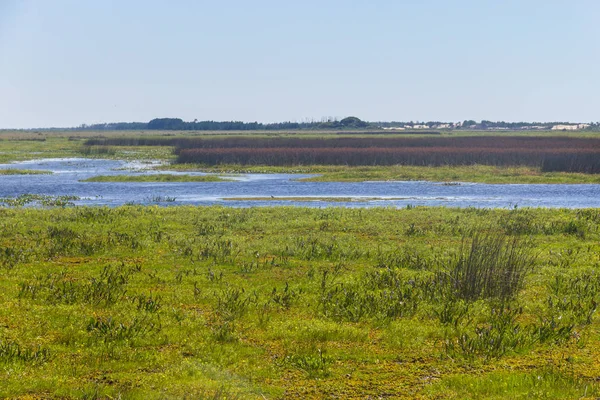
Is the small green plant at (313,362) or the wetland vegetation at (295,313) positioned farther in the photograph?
the small green plant at (313,362)

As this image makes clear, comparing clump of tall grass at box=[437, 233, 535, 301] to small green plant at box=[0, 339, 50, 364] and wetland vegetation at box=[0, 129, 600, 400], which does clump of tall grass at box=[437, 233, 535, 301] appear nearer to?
wetland vegetation at box=[0, 129, 600, 400]

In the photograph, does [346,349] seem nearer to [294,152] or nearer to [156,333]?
[156,333]

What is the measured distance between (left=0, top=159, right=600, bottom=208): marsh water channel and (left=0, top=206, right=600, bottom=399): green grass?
1678cm

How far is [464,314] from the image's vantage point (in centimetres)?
1395

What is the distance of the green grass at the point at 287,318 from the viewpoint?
10359 mm

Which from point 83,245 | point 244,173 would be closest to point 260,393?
point 83,245

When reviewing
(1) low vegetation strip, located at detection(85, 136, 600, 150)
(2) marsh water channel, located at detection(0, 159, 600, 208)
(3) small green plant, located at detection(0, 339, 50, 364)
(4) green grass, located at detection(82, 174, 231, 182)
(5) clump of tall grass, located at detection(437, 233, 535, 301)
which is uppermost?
(1) low vegetation strip, located at detection(85, 136, 600, 150)

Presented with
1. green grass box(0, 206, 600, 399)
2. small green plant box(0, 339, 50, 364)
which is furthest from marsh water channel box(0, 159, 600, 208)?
small green plant box(0, 339, 50, 364)

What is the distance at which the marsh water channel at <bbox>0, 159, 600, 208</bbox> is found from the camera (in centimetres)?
4038

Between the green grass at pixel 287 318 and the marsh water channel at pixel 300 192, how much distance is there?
1678 centimetres

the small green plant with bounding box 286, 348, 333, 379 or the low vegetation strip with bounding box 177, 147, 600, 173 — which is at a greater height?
the low vegetation strip with bounding box 177, 147, 600, 173

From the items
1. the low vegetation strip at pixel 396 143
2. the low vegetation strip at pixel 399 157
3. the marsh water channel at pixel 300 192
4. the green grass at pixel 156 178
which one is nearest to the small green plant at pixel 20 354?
the marsh water channel at pixel 300 192

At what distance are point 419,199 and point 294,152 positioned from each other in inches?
1343

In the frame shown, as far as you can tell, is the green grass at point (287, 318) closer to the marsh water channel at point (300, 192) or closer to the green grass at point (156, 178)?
the marsh water channel at point (300, 192)
